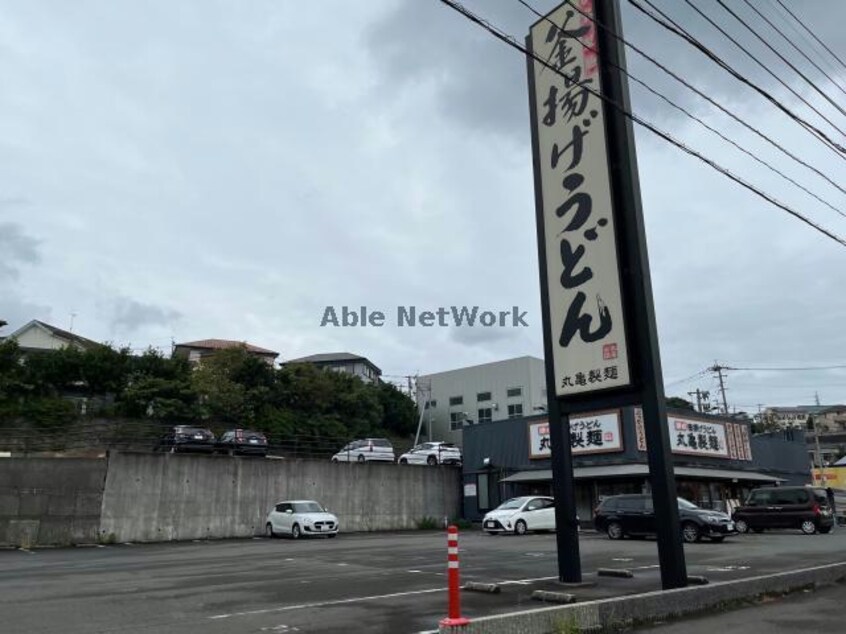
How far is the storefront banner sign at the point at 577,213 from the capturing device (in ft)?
33.4

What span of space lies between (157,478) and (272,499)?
5203mm

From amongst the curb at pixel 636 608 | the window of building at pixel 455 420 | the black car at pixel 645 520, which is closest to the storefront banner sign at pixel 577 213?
the curb at pixel 636 608

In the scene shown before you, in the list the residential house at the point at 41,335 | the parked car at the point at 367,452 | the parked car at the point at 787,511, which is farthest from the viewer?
the residential house at the point at 41,335

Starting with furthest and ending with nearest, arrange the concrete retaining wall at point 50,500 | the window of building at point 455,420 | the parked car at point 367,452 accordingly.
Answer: the window of building at point 455,420 < the parked car at point 367,452 < the concrete retaining wall at point 50,500

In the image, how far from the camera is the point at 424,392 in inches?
2963

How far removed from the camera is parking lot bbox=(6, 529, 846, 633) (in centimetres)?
812

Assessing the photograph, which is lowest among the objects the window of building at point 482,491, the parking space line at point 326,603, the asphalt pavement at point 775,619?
the asphalt pavement at point 775,619

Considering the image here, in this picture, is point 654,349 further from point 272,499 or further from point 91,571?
point 272,499

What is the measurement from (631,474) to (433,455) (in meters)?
12.8

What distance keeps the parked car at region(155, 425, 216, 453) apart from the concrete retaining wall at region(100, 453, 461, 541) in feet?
7.39

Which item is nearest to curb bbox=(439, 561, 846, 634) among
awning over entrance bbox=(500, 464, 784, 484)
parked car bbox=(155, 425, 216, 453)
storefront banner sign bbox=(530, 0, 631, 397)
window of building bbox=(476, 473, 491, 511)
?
storefront banner sign bbox=(530, 0, 631, 397)

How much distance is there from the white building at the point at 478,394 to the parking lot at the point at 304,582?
164 ft

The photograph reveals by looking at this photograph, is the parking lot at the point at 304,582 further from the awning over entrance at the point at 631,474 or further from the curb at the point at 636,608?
the awning over entrance at the point at 631,474

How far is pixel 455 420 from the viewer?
7619cm
